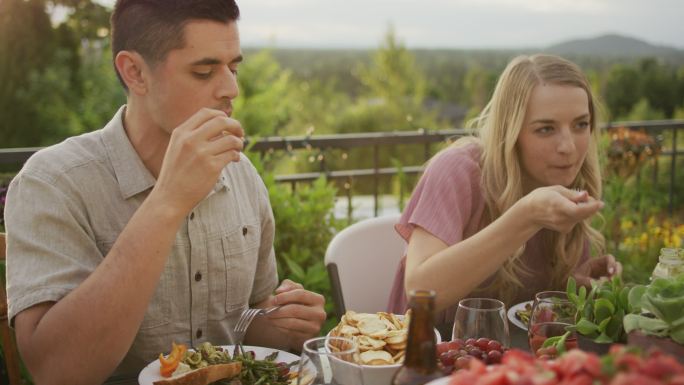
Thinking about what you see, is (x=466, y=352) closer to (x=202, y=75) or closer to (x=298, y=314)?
(x=298, y=314)

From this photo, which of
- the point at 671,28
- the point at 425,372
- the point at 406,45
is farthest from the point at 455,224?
the point at 406,45

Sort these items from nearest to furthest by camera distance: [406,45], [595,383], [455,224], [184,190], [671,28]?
[595,383] → [184,190] → [455,224] → [671,28] → [406,45]

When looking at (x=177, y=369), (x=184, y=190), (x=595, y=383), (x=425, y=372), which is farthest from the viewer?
(x=184, y=190)

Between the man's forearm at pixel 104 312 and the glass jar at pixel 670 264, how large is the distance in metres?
0.98

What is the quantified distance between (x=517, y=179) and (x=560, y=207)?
54cm

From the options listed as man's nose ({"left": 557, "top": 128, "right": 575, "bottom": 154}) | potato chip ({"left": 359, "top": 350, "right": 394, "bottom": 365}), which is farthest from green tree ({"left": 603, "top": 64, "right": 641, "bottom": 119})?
potato chip ({"left": 359, "top": 350, "right": 394, "bottom": 365})

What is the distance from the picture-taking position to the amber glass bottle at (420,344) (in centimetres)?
90

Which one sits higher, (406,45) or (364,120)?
(406,45)

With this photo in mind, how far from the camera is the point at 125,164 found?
1.61 metres

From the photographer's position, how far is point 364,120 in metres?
35.5

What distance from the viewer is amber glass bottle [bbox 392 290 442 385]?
2.94ft

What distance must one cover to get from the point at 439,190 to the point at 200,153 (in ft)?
3.01

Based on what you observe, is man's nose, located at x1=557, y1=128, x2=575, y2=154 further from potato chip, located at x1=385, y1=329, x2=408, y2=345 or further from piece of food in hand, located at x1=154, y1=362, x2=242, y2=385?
piece of food in hand, located at x1=154, y1=362, x2=242, y2=385

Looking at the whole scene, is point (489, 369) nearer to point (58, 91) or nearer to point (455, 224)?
point (455, 224)
